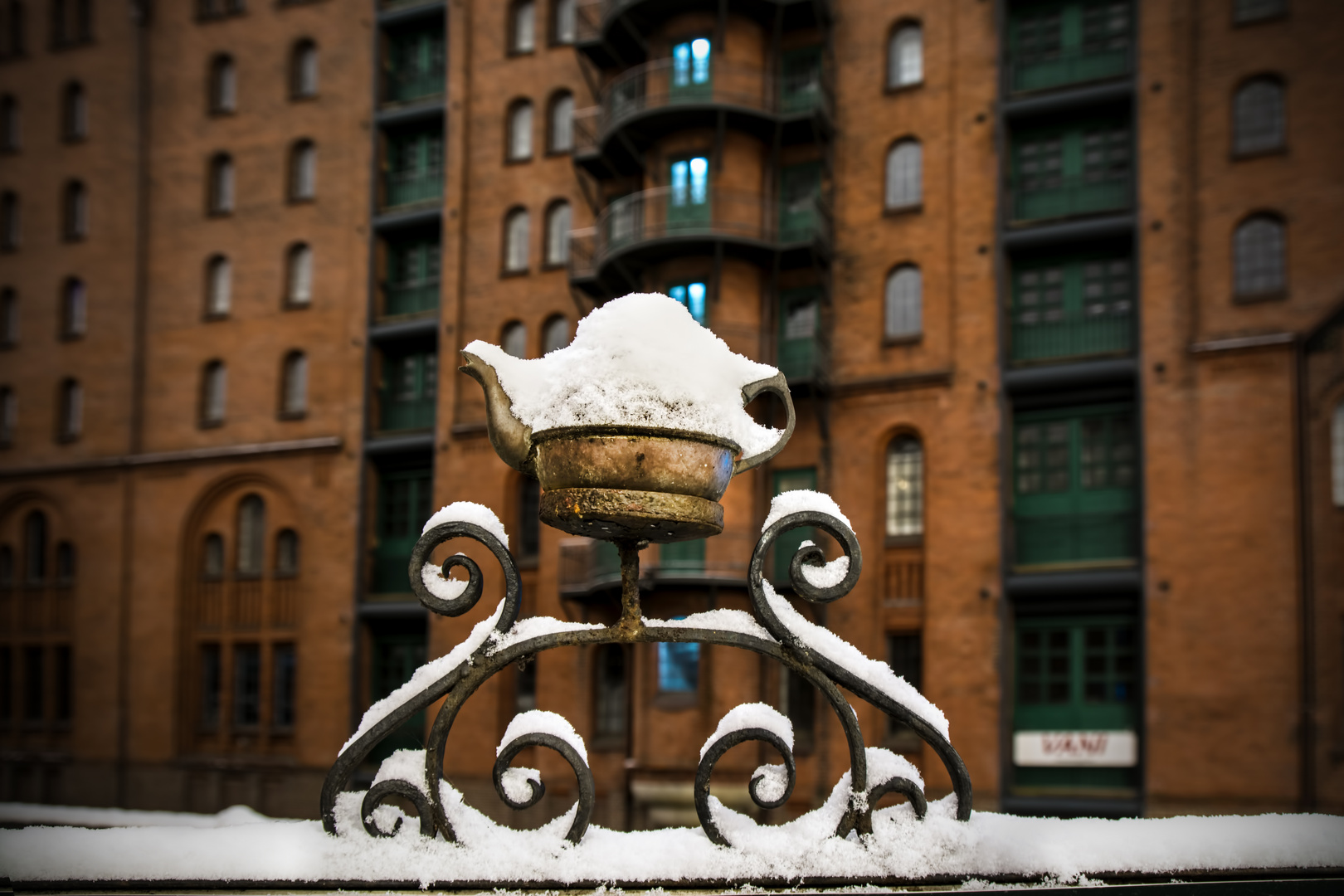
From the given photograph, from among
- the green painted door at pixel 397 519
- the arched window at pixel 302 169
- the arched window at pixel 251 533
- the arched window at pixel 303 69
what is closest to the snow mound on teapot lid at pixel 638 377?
the green painted door at pixel 397 519

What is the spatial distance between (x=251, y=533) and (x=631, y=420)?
1179 inches

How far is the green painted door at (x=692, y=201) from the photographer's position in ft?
84.5

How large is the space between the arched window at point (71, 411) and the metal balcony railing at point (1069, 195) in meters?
24.0

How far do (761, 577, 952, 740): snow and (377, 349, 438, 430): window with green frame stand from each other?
26.9 meters

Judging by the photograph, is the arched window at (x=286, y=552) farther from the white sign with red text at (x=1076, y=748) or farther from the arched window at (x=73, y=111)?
the white sign with red text at (x=1076, y=748)

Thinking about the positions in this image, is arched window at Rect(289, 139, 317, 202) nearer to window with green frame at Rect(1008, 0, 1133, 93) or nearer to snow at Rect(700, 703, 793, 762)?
window with green frame at Rect(1008, 0, 1133, 93)

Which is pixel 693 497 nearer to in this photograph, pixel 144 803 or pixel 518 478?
pixel 518 478

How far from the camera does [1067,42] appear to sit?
24.8 m

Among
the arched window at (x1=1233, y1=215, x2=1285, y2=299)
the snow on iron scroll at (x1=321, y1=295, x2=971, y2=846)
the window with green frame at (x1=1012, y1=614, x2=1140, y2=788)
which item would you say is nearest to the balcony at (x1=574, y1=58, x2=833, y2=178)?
the arched window at (x1=1233, y1=215, x2=1285, y2=299)

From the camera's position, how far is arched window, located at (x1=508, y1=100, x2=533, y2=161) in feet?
98.4

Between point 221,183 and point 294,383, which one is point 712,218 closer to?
point 294,383

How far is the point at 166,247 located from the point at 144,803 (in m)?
13.7

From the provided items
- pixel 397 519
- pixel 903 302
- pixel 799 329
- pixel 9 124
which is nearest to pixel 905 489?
pixel 903 302

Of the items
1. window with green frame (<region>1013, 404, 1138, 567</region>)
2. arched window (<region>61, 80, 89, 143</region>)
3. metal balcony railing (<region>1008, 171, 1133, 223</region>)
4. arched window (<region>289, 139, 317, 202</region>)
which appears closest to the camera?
window with green frame (<region>1013, 404, 1138, 567</region>)
